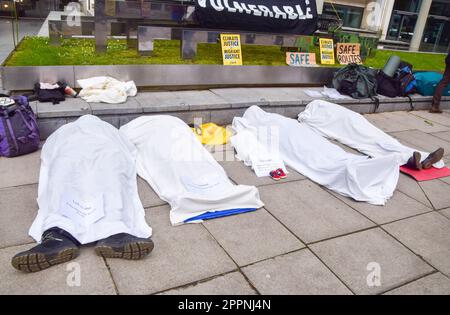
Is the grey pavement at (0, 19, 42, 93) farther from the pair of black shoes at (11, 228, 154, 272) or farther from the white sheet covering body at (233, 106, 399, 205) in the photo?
the white sheet covering body at (233, 106, 399, 205)

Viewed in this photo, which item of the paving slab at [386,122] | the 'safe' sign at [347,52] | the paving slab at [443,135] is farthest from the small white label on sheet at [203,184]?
the 'safe' sign at [347,52]

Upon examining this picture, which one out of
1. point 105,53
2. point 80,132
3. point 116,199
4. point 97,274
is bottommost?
point 97,274

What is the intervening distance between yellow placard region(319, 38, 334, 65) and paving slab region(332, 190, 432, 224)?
4.66 meters

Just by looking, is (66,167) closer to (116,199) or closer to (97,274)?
(116,199)

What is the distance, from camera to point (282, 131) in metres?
4.92

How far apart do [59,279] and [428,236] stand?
126 inches

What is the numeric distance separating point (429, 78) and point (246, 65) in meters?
4.22

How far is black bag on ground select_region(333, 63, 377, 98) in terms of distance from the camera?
715 centimetres

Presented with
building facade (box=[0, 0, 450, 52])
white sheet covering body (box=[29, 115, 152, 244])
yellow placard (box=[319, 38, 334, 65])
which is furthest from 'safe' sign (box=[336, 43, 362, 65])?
building facade (box=[0, 0, 450, 52])

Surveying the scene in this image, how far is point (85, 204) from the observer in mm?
2992

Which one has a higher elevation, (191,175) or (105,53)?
(105,53)

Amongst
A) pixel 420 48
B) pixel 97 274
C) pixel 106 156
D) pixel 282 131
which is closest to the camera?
pixel 97 274

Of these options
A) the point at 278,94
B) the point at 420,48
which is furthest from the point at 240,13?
the point at 420,48

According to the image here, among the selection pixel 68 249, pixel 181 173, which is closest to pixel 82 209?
pixel 68 249
